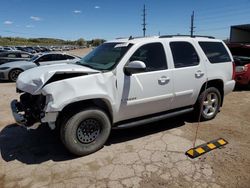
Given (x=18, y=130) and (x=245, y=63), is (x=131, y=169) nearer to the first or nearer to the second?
(x=18, y=130)

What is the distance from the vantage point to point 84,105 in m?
3.71

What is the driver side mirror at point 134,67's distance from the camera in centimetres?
365

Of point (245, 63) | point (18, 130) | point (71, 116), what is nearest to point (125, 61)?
point (71, 116)

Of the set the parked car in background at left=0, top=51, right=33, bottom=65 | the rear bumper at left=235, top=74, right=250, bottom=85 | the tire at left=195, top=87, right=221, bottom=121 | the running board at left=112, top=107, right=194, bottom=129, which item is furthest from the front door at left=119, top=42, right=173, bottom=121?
the parked car in background at left=0, top=51, right=33, bottom=65

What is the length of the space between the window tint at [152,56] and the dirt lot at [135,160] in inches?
54.2

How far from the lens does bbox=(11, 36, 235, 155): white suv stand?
350 cm

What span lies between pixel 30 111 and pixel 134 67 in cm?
181

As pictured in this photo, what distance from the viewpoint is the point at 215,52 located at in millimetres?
5262

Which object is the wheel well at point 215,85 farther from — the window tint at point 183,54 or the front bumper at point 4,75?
the front bumper at point 4,75

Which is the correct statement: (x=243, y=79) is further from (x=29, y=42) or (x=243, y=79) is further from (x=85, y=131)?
(x=29, y=42)

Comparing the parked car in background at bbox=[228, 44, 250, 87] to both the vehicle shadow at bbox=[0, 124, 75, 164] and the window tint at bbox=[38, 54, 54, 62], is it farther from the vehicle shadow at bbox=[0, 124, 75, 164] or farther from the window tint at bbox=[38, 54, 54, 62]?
the window tint at bbox=[38, 54, 54, 62]

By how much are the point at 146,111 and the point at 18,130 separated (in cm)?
276

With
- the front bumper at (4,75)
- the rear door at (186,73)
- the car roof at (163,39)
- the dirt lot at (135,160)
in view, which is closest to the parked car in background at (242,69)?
the car roof at (163,39)

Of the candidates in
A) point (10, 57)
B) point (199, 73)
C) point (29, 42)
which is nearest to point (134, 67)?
point (199, 73)
